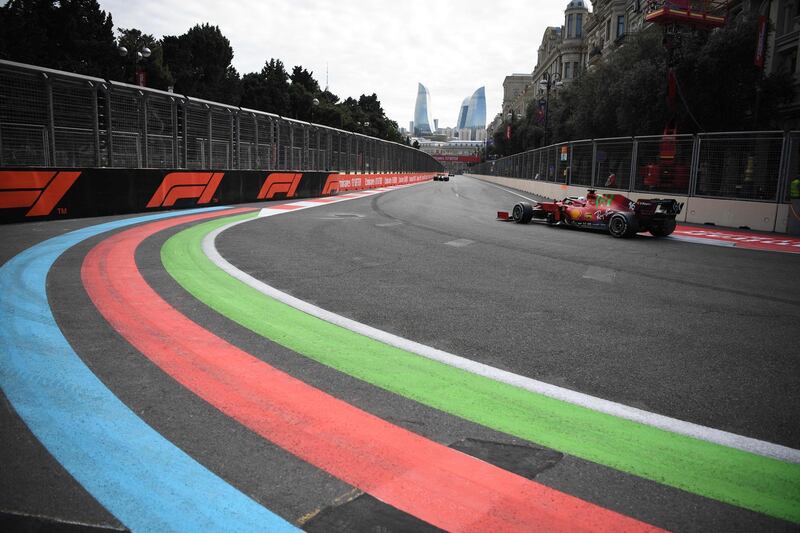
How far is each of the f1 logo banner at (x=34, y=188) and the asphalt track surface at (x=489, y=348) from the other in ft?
4.85

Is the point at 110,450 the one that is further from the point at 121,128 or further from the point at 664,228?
the point at 121,128

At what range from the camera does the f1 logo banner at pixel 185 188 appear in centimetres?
1446

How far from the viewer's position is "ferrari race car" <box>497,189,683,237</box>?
39.1 feet

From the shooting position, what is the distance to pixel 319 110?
79625mm

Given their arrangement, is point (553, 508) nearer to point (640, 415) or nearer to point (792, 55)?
point (640, 415)

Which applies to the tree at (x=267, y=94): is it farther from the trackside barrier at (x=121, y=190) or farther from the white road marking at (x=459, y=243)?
the white road marking at (x=459, y=243)

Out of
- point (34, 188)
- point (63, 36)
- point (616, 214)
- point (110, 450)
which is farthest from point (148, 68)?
point (110, 450)

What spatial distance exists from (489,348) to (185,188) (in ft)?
44.1

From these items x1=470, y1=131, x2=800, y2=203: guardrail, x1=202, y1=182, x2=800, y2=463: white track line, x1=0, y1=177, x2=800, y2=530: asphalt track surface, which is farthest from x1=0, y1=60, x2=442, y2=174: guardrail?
x1=470, y1=131, x2=800, y2=203: guardrail

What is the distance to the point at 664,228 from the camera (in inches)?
478

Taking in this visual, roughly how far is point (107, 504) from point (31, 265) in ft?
18.5

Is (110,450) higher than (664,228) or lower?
lower

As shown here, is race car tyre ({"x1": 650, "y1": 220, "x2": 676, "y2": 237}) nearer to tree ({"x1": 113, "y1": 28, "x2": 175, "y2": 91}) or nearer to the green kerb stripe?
the green kerb stripe

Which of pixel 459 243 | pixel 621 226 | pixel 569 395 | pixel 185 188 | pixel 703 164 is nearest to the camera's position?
pixel 569 395
